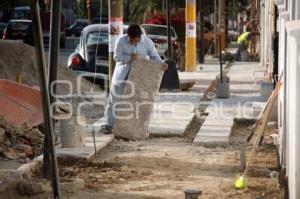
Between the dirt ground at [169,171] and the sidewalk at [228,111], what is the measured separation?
0.26 m

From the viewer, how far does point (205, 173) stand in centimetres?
869

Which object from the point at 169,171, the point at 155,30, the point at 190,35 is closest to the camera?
the point at 169,171

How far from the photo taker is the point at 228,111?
13969mm

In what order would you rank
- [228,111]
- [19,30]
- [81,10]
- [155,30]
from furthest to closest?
[81,10] → [19,30] → [155,30] → [228,111]

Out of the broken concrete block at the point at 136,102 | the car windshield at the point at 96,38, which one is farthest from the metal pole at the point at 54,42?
the car windshield at the point at 96,38

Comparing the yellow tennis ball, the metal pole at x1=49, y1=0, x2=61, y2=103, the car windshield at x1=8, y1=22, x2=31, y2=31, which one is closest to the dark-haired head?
the metal pole at x1=49, y1=0, x2=61, y2=103

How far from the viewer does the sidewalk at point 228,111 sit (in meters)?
11.0

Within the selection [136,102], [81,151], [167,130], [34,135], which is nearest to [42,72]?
[81,151]

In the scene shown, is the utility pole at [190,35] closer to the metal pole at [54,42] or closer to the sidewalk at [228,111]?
the sidewalk at [228,111]

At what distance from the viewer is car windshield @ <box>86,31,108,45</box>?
1789cm

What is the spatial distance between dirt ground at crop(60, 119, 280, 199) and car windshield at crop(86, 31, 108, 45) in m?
7.19

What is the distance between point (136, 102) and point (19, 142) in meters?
2.02

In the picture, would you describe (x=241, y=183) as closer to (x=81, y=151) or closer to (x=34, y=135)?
(x=81, y=151)

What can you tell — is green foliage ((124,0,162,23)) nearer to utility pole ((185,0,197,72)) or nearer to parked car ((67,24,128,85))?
utility pole ((185,0,197,72))
